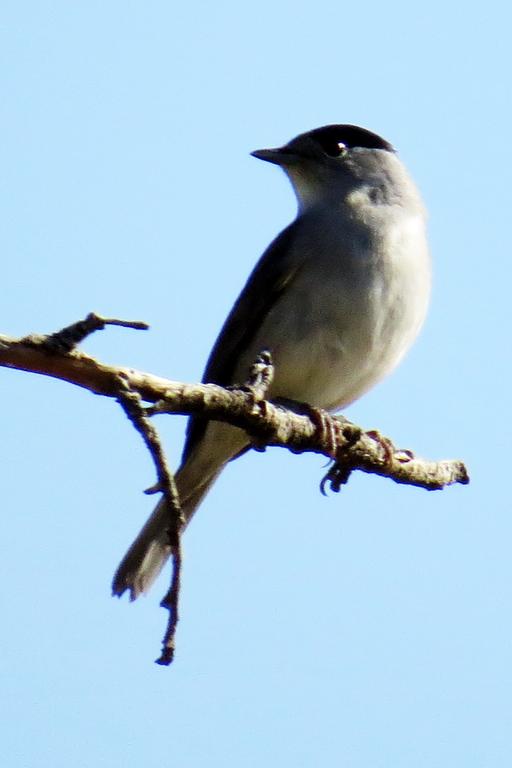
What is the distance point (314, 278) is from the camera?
704 cm

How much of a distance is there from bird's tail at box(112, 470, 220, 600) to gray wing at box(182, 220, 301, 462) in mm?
566

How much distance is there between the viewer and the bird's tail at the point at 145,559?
6949mm

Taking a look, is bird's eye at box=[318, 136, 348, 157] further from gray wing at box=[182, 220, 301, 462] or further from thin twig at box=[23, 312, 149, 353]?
thin twig at box=[23, 312, 149, 353]

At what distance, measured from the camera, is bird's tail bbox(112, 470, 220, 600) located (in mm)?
6949

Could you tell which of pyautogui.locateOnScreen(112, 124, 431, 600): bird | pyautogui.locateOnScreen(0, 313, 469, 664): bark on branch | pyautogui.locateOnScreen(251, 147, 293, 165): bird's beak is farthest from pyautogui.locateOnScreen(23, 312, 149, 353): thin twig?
pyautogui.locateOnScreen(251, 147, 293, 165): bird's beak

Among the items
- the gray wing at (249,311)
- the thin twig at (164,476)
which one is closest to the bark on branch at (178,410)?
the thin twig at (164,476)

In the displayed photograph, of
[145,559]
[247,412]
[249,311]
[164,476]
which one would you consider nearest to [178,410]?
[164,476]

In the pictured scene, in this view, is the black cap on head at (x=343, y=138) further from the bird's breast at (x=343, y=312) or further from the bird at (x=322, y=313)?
the bird's breast at (x=343, y=312)

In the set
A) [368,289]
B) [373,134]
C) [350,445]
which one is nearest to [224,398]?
[350,445]

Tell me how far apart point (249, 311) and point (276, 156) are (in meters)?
1.54

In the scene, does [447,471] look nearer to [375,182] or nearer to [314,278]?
[314,278]

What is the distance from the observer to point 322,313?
6.89m

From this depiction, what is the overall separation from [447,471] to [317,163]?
2.94 m

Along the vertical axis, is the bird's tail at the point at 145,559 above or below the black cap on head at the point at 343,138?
below
